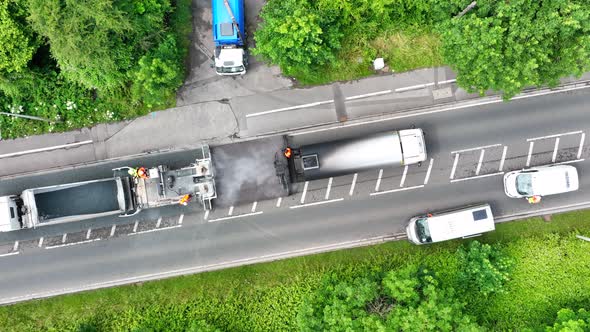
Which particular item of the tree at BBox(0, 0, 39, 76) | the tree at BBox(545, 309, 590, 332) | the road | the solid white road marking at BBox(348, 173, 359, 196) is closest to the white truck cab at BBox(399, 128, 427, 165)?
the road

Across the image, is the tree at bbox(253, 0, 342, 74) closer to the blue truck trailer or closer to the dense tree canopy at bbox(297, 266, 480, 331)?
the blue truck trailer

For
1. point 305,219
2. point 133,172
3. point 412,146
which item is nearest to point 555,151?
point 412,146

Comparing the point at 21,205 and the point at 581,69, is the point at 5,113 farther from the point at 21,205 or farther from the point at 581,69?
the point at 581,69

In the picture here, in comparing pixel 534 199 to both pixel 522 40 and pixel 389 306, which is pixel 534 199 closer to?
pixel 522 40

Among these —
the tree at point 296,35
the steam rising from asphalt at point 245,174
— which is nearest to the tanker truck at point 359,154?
the steam rising from asphalt at point 245,174

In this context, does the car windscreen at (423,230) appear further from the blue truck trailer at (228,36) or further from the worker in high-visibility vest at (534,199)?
the blue truck trailer at (228,36)

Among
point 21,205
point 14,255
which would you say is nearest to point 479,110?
point 21,205
